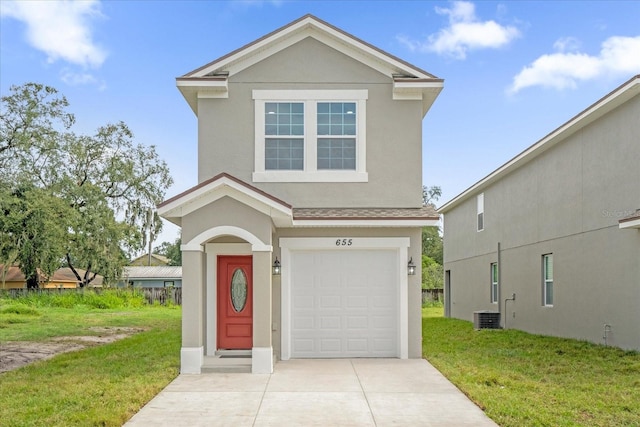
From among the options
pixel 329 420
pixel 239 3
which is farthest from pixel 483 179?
pixel 329 420

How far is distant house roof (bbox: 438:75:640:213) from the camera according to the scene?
1379 cm

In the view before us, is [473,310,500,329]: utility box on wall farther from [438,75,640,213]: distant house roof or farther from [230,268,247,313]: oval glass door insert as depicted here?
[230,268,247,313]: oval glass door insert

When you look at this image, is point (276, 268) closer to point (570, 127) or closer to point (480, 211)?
point (570, 127)

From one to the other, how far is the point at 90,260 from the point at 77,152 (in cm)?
637

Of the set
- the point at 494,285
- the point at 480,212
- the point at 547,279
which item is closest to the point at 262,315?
the point at 547,279

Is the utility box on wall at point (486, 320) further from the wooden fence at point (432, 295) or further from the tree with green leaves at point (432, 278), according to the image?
the tree with green leaves at point (432, 278)

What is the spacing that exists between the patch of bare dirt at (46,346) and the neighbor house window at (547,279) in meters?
12.7

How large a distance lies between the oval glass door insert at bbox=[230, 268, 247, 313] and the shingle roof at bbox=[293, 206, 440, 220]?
5.73ft

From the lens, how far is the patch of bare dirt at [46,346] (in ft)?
47.0

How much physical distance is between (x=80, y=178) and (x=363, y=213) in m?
30.2

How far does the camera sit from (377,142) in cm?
1401

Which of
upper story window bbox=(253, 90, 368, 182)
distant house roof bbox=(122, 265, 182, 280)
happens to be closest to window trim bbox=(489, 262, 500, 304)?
upper story window bbox=(253, 90, 368, 182)

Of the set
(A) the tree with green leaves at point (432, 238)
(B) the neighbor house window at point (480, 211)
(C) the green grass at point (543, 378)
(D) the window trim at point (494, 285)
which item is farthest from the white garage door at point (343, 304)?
(A) the tree with green leaves at point (432, 238)

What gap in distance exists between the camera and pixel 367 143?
14000 mm
